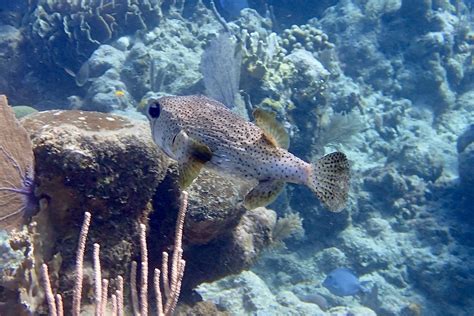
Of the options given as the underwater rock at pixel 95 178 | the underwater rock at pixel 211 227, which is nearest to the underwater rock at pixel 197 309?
the underwater rock at pixel 211 227

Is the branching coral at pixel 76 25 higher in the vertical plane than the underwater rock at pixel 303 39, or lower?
lower

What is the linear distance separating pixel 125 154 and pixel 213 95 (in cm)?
480

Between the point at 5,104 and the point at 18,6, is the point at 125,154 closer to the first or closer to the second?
the point at 5,104

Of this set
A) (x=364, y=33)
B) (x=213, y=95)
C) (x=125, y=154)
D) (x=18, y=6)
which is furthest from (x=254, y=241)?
(x=364, y=33)

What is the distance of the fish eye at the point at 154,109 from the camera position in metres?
3.38

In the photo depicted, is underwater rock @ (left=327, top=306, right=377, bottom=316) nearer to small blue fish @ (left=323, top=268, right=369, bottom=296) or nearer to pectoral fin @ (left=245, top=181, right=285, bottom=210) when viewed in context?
small blue fish @ (left=323, top=268, right=369, bottom=296)

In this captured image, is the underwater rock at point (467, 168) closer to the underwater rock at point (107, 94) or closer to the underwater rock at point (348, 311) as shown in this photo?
the underwater rock at point (348, 311)

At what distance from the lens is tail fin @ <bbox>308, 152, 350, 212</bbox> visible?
9.99 ft

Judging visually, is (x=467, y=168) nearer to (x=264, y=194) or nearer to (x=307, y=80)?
(x=307, y=80)

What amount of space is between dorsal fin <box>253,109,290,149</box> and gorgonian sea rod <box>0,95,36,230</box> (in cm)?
171

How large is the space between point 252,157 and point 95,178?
4.17 ft

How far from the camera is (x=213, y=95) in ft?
26.8

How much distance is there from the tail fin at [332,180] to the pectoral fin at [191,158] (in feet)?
2.55

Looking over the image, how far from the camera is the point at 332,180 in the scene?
9.99ft
